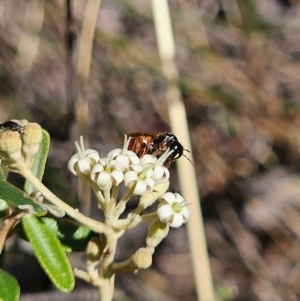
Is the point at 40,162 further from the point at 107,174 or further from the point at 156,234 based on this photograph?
the point at 156,234

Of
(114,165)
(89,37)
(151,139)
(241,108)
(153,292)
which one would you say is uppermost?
(89,37)

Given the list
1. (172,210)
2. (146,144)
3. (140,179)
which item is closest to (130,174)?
(140,179)

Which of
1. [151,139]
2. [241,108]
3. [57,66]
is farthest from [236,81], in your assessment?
[151,139]

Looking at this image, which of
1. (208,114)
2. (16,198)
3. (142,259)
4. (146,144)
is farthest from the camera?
(208,114)

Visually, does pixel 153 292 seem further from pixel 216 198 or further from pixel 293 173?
pixel 293 173

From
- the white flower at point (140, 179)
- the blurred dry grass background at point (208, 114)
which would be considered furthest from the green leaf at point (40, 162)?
the blurred dry grass background at point (208, 114)

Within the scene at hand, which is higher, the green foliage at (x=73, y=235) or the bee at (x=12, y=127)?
the bee at (x=12, y=127)

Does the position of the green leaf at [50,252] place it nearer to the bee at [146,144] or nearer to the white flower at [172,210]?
the white flower at [172,210]
